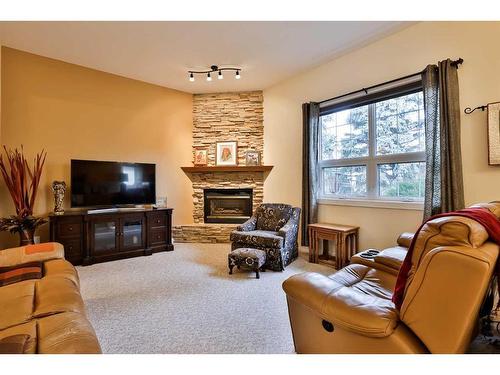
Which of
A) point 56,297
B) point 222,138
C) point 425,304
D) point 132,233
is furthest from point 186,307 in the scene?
point 222,138

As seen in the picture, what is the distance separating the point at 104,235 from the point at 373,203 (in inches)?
150

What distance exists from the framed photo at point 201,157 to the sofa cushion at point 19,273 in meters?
3.68

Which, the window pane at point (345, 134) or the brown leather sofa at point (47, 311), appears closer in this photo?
the brown leather sofa at point (47, 311)

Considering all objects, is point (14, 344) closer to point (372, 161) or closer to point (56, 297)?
point (56, 297)

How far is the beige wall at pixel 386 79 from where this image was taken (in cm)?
261

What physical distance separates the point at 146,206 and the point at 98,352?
13.1 ft

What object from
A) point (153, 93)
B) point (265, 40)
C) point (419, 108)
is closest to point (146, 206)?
point (153, 93)

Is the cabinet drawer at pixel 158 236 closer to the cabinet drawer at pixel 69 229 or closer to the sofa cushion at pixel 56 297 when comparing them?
the cabinet drawer at pixel 69 229

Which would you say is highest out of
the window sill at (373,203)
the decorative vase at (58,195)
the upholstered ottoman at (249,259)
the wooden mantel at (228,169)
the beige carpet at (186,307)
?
the wooden mantel at (228,169)

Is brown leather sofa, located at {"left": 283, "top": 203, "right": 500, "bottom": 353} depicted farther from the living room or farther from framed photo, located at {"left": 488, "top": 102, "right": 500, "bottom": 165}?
framed photo, located at {"left": 488, "top": 102, "right": 500, "bottom": 165}

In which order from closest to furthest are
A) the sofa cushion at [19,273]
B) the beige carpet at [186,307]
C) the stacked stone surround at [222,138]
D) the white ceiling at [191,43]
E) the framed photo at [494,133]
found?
the sofa cushion at [19,273], the beige carpet at [186,307], the framed photo at [494,133], the white ceiling at [191,43], the stacked stone surround at [222,138]

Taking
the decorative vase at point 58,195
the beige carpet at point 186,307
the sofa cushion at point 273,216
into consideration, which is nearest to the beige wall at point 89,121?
the decorative vase at point 58,195

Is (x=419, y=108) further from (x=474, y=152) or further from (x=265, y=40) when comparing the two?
(x=265, y=40)

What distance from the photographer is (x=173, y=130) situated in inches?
211
